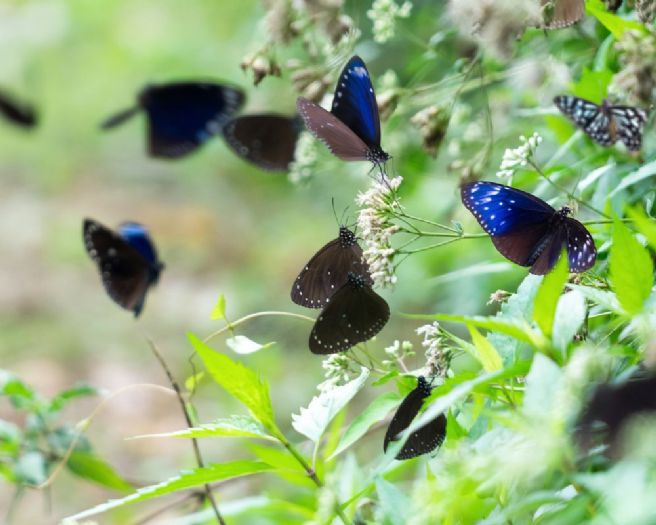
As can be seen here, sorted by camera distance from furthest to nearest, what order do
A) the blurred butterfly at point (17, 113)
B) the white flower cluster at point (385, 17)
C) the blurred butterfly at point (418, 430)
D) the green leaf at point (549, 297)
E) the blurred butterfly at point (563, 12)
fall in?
the blurred butterfly at point (17, 113) → the white flower cluster at point (385, 17) → the blurred butterfly at point (563, 12) → the blurred butterfly at point (418, 430) → the green leaf at point (549, 297)

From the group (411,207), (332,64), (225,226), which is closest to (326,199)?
(411,207)

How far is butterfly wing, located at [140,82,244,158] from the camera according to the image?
6.15ft

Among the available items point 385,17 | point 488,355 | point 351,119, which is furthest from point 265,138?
point 488,355

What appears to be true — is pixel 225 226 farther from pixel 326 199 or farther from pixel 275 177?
pixel 326 199

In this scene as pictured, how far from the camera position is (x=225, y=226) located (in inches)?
187

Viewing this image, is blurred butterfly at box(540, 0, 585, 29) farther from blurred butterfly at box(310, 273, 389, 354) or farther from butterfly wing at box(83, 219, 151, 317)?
butterfly wing at box(83, 219, 151, 317)

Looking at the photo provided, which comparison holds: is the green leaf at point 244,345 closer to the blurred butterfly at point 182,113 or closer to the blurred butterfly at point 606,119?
the blurred butterfly at point 606,119

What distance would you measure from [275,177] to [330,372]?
348cm

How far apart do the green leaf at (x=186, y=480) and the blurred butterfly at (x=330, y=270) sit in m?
0.23

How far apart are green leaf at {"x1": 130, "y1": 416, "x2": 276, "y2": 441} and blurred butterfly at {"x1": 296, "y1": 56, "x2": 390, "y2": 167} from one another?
34 centimetres

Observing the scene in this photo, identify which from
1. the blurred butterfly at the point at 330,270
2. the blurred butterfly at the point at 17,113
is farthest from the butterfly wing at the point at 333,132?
the blurred butterfly at the point at 17,113

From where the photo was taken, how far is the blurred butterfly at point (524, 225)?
0.88 meters

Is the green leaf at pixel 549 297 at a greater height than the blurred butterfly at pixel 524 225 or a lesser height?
lesser

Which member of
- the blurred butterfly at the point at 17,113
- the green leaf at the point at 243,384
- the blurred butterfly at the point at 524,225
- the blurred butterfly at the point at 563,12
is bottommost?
the green leaf at the point at 243,384
